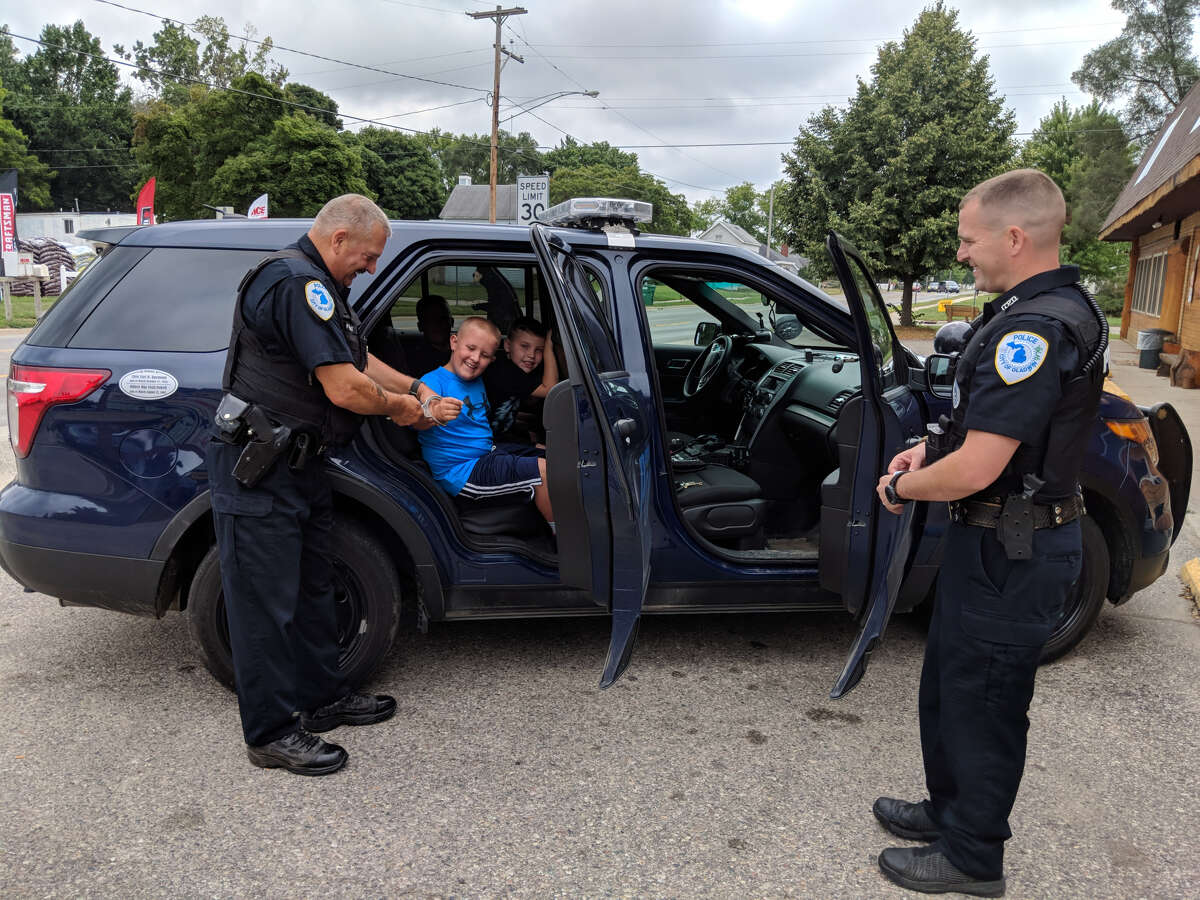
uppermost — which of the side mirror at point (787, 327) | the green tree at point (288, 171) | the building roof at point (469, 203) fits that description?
the building roof at point (469, 203)

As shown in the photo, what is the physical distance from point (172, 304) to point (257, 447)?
0.77 meters

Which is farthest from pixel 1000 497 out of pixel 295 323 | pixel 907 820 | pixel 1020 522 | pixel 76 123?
pixel 76 123

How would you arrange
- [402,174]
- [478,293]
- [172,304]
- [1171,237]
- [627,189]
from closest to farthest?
1. [172,304]
2. [478,293]
3. [1171,237]
4. [402,174]
5. [627,189]

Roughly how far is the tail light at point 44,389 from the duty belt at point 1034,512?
2.63 metres

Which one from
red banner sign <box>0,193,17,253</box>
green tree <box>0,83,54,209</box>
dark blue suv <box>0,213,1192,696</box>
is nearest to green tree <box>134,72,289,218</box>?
red banner sign <box>0,193,17,253</box>

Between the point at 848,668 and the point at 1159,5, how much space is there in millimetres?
43406

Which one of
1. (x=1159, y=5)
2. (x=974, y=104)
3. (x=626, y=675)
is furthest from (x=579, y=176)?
(x=626, y=675)

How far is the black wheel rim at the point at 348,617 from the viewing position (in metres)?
3.11

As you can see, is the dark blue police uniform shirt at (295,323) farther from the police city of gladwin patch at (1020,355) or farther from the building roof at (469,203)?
the building roof at (469,203)

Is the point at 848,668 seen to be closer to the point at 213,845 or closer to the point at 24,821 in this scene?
the point at 213,845

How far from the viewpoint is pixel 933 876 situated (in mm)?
2262

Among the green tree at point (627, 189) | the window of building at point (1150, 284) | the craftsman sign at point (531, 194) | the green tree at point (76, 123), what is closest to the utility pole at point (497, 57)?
the craftsman sign at point (531, 194)

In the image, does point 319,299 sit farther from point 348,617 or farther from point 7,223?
point 7,223

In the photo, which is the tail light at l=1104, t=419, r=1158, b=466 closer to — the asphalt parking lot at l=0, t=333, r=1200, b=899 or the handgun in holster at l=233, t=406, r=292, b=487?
the asphalt parking lot at l=0, t=333, r=1200, b=899
